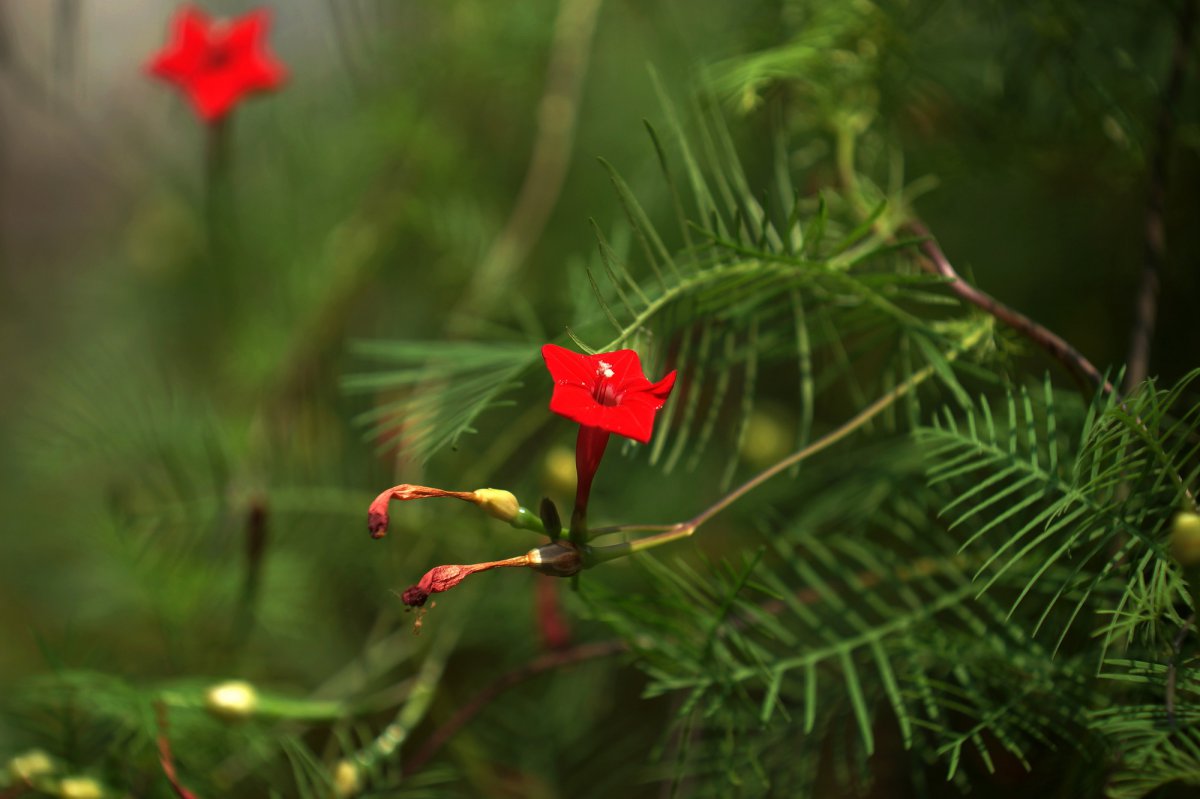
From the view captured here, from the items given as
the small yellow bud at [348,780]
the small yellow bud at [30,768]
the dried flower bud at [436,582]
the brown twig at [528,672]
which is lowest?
the small yellow bud at [348,780]

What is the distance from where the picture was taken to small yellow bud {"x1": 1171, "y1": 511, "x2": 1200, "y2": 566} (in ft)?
0.70

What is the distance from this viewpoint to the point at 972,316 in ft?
1.10

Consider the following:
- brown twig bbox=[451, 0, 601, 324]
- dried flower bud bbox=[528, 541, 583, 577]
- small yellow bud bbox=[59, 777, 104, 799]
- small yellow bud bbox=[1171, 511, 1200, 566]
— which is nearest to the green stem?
dried flower bud bbox=[528, 541, 583, 577]

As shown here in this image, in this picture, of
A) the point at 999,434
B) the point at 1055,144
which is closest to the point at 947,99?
the point at 1055,144

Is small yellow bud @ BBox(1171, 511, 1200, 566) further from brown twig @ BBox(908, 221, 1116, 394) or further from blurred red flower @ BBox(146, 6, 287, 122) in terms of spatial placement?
blurred red flower @ BBox(146, 6, 287, 122)

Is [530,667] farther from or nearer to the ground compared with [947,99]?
nearer to the ground

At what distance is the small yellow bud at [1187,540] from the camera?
0.21 m

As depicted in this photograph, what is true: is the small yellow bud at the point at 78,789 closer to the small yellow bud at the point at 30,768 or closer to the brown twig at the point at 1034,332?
the small yellow bud at the point at 30,768

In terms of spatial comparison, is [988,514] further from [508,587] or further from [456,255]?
[456,255]

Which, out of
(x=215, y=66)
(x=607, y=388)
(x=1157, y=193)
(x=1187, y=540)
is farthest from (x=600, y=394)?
A: (x=215, y=66)

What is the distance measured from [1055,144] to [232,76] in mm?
480

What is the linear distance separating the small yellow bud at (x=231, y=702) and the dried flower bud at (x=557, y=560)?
0.19m

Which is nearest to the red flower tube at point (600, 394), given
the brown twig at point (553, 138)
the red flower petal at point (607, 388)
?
the red flower petal at point (607, 388)

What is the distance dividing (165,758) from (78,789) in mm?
64
